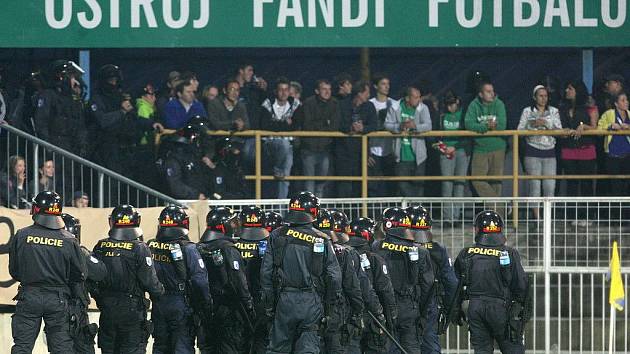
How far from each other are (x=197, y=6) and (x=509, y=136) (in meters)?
4.28

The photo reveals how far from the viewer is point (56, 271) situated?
16109 mm

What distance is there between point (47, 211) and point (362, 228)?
11.3 feet

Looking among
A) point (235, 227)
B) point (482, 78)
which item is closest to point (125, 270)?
point (235, 227)

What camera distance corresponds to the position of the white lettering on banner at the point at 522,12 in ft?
68.4

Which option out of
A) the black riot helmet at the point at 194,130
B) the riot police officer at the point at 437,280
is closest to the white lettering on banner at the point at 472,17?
the riot police officer at the point at 437,280

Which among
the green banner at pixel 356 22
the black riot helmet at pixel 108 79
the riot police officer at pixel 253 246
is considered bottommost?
the riot police officer at pixel 253 246

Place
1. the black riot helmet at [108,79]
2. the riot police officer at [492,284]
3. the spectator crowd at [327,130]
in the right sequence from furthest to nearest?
1. the black riot helmet at [108,79]
2. the spectator crowd at [327,130]
3. the riot police officer at [492,284]

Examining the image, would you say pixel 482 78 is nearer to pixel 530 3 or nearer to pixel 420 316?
pixel 530 3

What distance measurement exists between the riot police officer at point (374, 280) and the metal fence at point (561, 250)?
6.67 ft

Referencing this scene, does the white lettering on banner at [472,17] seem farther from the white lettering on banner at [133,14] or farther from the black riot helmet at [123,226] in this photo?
the black riot helmet at [123,226]

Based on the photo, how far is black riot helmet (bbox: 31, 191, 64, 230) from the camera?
16078mm

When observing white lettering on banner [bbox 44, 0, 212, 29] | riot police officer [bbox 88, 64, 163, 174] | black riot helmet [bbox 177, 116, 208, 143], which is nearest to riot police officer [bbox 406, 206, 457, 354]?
black riot helmet [bbox 177, 116, 208, 143]

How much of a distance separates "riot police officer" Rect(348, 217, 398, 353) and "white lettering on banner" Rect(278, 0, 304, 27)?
3.70 m

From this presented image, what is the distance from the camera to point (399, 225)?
17.9m
